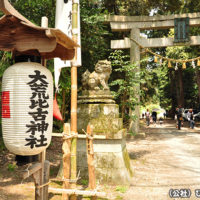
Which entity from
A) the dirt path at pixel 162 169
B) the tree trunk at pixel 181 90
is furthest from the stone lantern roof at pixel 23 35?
the tree trunk at pixel 181 90

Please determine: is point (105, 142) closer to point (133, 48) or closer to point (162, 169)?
point (162, 169)

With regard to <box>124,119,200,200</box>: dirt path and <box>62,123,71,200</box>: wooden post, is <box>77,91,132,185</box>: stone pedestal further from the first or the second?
<box>62,123,71,200</box>: wooden post

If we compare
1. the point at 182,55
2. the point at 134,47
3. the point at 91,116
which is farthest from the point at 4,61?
the point at 182,55

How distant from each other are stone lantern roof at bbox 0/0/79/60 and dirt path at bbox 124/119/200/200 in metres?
3.48

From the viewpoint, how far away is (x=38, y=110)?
2.99m

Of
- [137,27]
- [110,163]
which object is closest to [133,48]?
[137,27]

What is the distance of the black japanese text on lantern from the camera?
9.53ft

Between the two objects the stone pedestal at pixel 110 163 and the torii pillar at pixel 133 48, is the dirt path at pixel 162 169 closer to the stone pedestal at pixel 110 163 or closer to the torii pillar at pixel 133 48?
the stone pedestal at pixel 110 163

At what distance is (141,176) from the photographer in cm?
612

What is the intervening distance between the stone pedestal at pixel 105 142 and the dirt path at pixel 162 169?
53 centimetres

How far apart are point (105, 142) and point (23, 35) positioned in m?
3.41

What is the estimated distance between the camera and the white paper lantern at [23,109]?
285 cm

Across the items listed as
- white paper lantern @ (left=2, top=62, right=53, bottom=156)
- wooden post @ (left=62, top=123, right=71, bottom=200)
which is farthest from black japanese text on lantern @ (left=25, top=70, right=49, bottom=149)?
wooden post @ (left=62, top=123, right=71, bottom=200)

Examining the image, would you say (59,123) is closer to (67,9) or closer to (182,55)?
(67,9)
